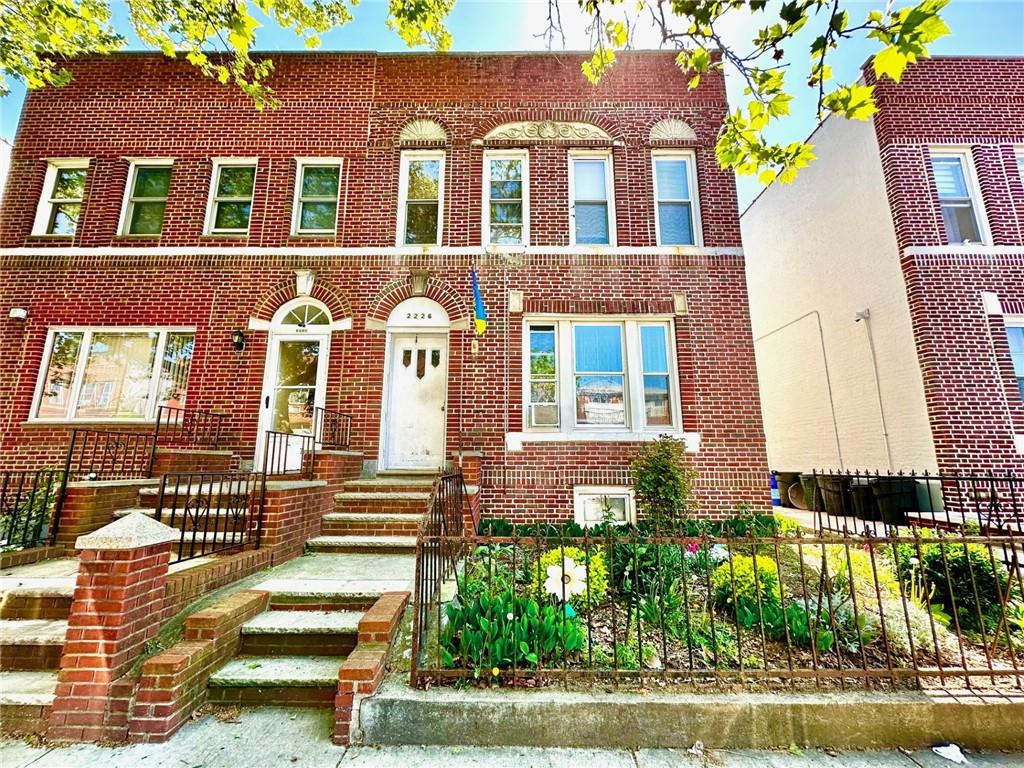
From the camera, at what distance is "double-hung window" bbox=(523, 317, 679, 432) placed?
308 inches

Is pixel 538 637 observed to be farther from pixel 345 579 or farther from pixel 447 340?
pixel 447 340

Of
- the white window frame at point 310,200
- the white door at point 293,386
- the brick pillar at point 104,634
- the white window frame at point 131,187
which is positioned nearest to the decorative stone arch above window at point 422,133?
the white window frame at point 310,200

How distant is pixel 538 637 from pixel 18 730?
3.46 meters

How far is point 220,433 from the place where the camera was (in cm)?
771

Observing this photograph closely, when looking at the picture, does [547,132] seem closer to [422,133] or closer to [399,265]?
[422,133]

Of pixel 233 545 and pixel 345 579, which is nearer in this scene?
pixel 345 579

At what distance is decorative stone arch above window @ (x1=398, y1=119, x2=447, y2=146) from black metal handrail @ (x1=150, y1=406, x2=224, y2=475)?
620cm

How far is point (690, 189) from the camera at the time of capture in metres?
8.72

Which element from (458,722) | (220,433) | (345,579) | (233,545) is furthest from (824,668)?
(220,433)

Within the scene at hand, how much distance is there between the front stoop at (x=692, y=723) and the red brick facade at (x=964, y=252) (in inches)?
256

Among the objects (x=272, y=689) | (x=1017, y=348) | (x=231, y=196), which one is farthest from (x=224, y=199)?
(x=1017, y=348)

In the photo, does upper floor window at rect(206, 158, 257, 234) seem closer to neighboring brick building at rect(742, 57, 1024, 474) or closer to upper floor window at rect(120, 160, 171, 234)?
upper floor window at rect(120, 160, 171, 234)

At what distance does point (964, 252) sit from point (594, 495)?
26.8 ft

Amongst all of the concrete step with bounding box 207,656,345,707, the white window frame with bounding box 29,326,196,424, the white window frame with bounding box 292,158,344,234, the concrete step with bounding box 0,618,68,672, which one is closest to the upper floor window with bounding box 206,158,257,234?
the white window frame with bounding box 292,158,344,234
